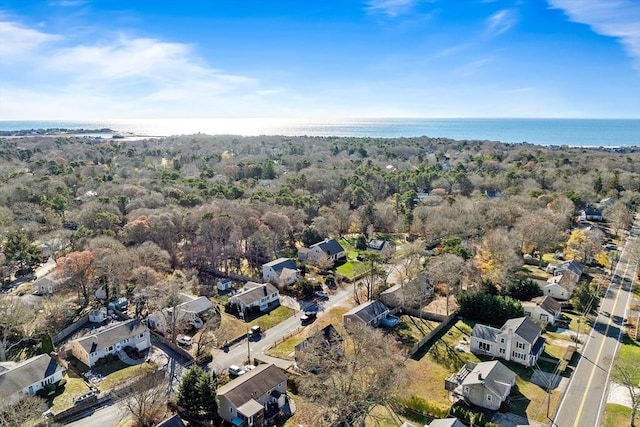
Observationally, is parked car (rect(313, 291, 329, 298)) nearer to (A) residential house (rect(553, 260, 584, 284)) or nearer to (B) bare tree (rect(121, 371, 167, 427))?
(B) bare tree (rect(121, 371, 167, 427))

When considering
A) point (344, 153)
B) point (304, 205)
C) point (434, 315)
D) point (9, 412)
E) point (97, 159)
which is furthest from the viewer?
point (344, 153)

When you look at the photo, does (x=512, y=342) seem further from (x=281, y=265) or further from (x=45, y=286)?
(x=45, y=286)

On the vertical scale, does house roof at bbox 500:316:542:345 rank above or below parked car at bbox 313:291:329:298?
above

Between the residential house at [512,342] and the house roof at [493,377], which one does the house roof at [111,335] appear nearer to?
the house roof at [493,377]

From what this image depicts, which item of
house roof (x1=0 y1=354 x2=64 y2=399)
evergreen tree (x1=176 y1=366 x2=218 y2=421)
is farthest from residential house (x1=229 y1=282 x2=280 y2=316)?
house roof (x1=0 y1=354 x2=64 y2=399)

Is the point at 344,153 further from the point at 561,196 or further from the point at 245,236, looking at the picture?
the point at 245,236

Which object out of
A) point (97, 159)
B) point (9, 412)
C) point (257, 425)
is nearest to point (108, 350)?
point (9, 412)

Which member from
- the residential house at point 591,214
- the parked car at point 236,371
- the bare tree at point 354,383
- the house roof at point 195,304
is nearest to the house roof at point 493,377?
the bare tree at point 354,383
